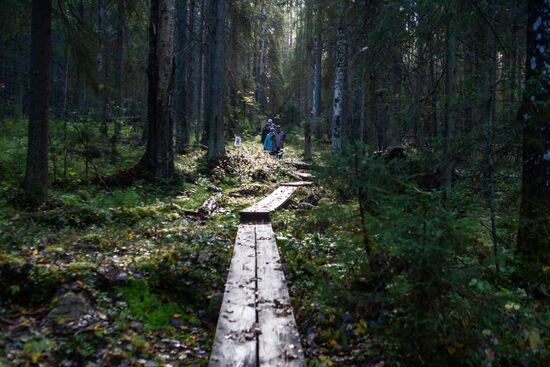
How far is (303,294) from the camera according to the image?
5.69 metres

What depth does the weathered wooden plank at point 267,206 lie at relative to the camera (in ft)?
31.4

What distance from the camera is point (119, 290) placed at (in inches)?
204

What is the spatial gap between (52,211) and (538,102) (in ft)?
25.8

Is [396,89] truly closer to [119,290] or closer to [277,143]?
[277,143]

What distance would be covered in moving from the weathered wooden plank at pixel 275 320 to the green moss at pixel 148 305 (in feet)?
3.63

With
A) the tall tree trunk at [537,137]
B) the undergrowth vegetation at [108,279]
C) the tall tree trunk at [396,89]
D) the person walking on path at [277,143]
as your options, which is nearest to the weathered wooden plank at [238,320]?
the undergrowth vegetation at [108,279]

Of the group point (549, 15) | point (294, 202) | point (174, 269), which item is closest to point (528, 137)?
point (549, 15)

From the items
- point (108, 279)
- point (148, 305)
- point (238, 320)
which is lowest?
point (148, 305)

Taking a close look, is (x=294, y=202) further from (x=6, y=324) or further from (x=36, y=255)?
(x=6, y=324)

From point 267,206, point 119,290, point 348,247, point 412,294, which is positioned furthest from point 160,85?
point 412,294

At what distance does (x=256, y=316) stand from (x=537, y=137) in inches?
165

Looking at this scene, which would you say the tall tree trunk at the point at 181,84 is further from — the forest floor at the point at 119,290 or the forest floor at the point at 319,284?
the forest floor at the point at 319,284

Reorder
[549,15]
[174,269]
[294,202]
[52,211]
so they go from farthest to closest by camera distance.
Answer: [294,202], [52,211], [174,269], [549,15]

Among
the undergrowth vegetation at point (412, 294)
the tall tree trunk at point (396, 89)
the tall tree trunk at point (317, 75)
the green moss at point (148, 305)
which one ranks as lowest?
the green moss at point (148, 305)
